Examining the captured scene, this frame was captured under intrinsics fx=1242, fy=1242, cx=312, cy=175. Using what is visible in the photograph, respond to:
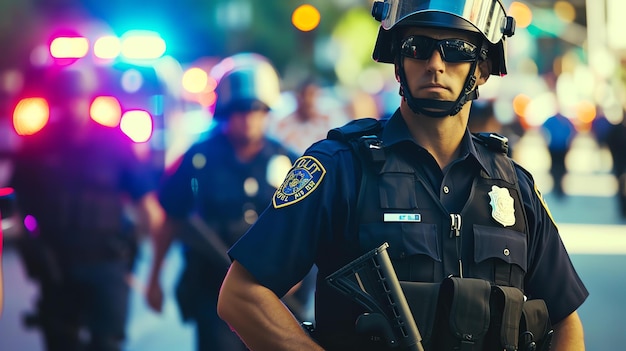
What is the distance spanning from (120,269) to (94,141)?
Result: 694 mm

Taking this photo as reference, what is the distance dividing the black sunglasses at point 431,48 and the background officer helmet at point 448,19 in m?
0.04

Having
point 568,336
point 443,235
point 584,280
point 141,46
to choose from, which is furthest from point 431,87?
point 141,46

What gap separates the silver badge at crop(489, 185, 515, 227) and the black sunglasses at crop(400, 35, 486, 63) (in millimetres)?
338

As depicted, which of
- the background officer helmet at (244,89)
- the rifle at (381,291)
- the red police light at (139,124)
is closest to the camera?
the rifle at (381,291)

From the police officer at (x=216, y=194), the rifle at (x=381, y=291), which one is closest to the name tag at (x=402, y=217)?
the rifle at (x=381, y=291)

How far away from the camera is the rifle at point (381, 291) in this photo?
279 cm

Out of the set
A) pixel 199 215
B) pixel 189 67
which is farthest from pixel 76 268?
pixel 189 67

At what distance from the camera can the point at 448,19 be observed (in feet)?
10.1

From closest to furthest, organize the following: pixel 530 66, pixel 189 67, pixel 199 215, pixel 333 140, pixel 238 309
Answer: pixel 238 309 → pixel 333 140 → pixel 199 215 → pixel 189 67 → pixel 530 66

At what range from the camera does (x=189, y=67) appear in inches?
1286

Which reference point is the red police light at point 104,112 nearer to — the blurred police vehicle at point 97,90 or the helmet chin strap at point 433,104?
the blurred police vehicle at point 97,90

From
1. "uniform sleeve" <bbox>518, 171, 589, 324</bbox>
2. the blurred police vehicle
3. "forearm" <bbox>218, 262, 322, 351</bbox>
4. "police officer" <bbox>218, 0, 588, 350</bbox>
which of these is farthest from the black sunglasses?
the blurred police vehicle

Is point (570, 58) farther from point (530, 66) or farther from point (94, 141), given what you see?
point (94, 141)

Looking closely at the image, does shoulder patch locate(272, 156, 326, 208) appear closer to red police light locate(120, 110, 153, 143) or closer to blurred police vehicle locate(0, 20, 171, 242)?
blurred police vehicle locate(0, 20, 171, 242)
